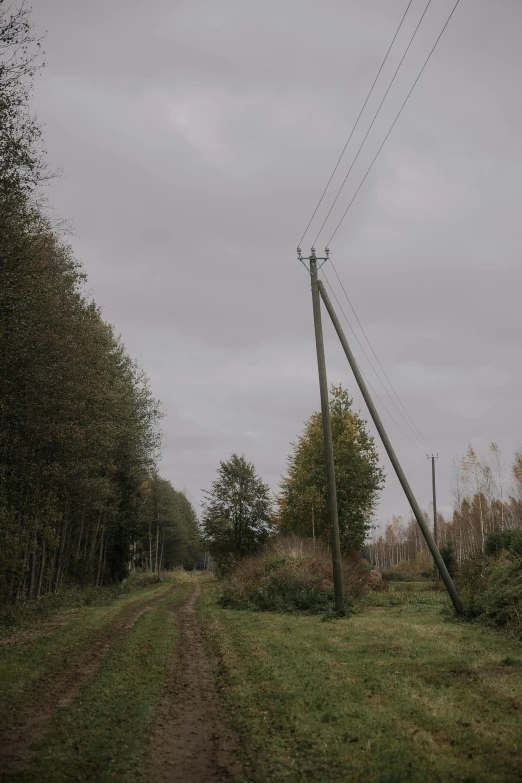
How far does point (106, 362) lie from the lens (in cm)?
2233

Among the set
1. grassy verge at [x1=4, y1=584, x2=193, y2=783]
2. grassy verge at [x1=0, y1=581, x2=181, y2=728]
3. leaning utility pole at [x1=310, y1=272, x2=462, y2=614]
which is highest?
leaning utility pole at [x1=310, y1=272, x2=462, y2=614]

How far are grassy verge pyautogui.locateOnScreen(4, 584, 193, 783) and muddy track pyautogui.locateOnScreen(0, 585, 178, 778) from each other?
143 millimetres

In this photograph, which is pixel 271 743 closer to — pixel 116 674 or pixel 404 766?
pixel 404 766

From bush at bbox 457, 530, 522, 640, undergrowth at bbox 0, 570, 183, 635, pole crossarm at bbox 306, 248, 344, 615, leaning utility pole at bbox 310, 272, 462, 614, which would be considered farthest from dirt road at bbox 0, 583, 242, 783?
bush at bbox 457, 530, 522, 640

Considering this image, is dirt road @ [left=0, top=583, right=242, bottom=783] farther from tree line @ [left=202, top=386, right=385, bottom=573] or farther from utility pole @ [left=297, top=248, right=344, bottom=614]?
tree line @ [left=202, top=386, right=385, bottom=573]

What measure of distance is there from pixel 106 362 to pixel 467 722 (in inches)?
742

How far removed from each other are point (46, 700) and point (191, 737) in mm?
2709

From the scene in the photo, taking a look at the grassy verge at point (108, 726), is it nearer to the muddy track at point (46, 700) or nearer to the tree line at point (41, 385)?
the muddy track at point (46, 700)

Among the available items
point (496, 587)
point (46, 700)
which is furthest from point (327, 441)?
point (46, 700)

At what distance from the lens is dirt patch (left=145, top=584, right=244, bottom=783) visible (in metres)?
5.28

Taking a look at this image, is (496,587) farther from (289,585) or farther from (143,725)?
(143,725)

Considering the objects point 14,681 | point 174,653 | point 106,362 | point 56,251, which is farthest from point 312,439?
point 14,681

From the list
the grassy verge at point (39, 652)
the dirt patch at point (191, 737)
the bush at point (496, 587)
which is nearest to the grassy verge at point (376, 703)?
the dirt patch at point (191, 737)

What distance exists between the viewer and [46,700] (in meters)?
7.74
